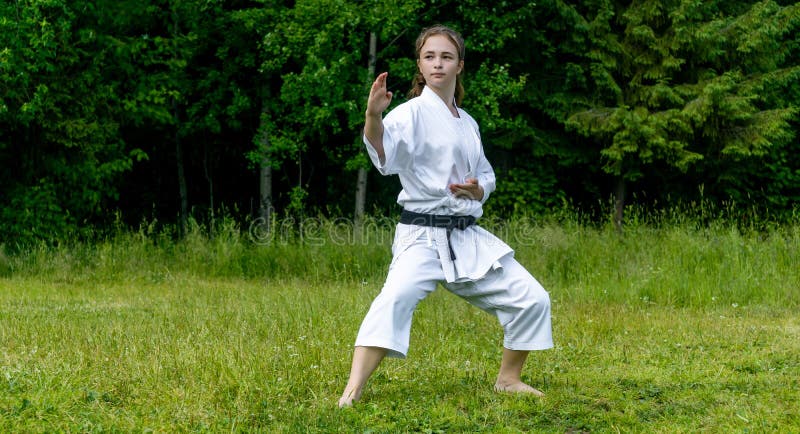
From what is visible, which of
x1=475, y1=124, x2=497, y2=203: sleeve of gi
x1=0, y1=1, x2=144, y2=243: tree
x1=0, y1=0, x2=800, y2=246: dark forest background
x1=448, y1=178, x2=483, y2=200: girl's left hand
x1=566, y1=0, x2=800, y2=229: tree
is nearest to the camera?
x1=448, y1=178, x2=483, y2=200: girl's left hand

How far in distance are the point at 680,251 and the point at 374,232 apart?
3967 mm

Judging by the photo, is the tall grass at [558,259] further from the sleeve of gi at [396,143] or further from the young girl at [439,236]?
the sleeve of gi at [396,143]

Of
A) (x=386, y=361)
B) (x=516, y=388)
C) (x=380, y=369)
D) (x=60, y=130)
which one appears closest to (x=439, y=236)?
(x=516, y=388)

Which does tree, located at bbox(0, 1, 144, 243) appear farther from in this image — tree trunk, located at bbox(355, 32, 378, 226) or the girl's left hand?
the girl's left hand

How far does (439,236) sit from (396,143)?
587mm

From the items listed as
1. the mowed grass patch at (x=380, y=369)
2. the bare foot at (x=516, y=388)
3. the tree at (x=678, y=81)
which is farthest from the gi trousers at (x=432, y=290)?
the tree at (x=678, y=81)

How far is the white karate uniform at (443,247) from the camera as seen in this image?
14.6ft

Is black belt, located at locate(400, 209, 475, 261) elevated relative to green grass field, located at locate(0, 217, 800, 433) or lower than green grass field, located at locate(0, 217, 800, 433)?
elevated

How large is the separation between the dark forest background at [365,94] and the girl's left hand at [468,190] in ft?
25.5

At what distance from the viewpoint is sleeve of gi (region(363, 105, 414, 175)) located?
4.32 metres

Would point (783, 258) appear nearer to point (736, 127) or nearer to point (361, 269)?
point (361, 269)

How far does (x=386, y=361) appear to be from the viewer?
561 centimetres

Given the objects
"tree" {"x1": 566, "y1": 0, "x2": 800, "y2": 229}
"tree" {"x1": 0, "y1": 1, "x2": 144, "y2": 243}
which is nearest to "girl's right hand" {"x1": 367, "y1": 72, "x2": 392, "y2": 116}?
"tree" {"x1": 0, "y1": 1, "x2": 144, "y2": 243}

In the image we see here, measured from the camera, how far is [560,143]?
16.7 meters
